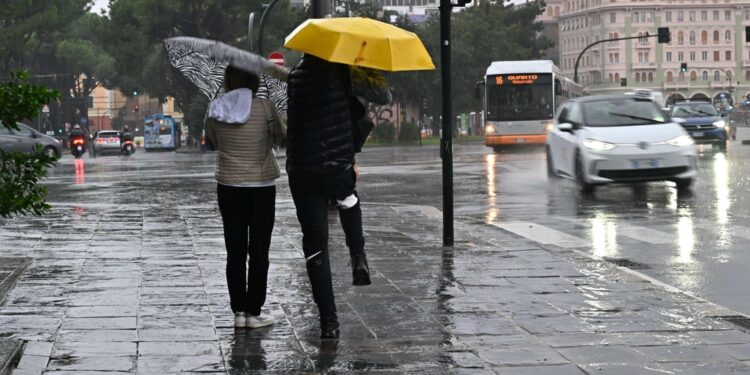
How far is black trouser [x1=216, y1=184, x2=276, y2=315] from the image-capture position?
793 centimetres

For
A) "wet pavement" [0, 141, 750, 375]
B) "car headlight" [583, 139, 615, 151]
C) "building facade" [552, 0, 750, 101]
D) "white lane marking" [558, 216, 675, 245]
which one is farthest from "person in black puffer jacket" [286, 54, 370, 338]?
"building facade" [552, 0, 750, 101]

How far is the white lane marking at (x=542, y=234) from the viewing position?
44.4 ft

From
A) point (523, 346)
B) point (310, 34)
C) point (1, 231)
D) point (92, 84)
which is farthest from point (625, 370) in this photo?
point (92, 84)

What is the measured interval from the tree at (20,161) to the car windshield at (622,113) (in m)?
15.0

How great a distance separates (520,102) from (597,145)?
83.9 feet

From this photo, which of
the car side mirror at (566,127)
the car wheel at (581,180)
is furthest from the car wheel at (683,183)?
the car side mirror at (566,127)

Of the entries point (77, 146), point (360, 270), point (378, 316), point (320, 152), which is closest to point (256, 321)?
point (360, 270)

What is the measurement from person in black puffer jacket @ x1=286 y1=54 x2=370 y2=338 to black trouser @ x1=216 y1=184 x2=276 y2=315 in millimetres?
382

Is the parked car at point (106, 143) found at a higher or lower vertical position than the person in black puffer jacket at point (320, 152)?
lower

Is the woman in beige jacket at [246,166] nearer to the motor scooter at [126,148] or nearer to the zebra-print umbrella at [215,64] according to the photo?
the zebra-print umbrella at [215,64]

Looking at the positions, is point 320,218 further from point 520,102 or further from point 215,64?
point 520,102

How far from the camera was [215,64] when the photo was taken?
336 inches

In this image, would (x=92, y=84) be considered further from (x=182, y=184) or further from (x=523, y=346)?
(x=523, y=346)

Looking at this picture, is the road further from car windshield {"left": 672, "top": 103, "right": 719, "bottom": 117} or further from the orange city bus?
the orange city bus
